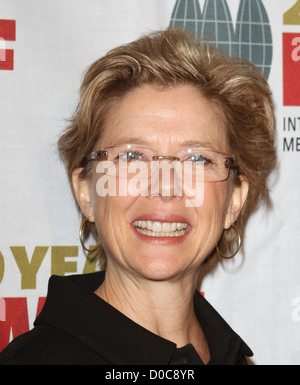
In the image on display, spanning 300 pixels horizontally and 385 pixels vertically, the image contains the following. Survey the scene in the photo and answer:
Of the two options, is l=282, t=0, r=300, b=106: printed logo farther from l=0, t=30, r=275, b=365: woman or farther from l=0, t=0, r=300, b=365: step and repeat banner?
l=0, t=30, r=275, b=365: woman

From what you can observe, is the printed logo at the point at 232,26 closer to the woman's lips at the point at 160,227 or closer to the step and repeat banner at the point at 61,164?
the step and repeat banner at the point at 61,164

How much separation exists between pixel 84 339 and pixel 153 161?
428 millimetres

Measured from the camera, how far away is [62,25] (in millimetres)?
1722

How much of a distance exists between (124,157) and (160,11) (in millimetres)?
651

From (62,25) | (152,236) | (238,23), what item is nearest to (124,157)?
(152,236)

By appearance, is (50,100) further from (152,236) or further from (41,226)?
(152,236)

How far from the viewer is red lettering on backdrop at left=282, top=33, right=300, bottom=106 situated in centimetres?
184

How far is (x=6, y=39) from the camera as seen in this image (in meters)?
1.70

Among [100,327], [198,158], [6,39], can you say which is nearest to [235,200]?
[198,158]

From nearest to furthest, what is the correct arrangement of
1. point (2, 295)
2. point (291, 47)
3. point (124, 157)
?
point (124, 157)
point (2, 295)
point (291, 47)

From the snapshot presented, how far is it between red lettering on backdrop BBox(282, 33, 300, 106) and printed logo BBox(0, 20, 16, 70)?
0.86 meters

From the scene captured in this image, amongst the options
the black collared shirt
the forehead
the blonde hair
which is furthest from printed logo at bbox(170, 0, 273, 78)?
the black collared shirt

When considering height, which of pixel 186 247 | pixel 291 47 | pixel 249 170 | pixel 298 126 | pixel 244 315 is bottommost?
pixel 244 315

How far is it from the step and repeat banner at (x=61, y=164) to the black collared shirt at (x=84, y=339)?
0.36 meters
